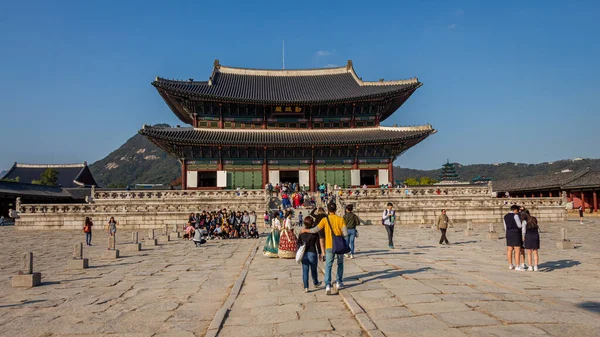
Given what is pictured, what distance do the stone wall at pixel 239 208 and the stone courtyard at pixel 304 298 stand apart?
1391cm

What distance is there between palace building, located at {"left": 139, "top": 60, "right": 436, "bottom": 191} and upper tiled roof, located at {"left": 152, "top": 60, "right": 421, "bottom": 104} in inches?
5.5

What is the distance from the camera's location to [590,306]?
6938 mm

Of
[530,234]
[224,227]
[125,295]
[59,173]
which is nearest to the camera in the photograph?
[125,295]

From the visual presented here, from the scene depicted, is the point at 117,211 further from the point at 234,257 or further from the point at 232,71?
the point at 232,71

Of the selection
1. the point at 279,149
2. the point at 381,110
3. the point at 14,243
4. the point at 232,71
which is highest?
the point at 232,71

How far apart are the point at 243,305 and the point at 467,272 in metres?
5.85

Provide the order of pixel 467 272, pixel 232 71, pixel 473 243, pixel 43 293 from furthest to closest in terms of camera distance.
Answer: pixel 232 71, pixel 473 243, pixel 467 272, pixel 43 293

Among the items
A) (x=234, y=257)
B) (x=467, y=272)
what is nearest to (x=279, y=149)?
(x=234, y=257)

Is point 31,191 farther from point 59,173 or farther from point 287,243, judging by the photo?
point 287,243

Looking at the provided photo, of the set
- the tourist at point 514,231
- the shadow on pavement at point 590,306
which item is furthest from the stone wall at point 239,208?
the shadow on pavement at point 590,306

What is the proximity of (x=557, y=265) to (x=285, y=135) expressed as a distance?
30110mm

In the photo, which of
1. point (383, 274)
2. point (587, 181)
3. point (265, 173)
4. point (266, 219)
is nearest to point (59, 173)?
point (265, 173)

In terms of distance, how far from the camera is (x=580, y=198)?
1640 inches

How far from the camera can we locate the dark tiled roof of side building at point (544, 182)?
42.3 meters
